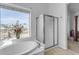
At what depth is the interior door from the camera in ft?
4.69

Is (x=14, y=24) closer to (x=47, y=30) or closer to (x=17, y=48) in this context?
(x=17, y=48)

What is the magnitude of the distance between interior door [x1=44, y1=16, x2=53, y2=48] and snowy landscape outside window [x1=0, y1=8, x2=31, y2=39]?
0.24 metres

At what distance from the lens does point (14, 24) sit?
1.38 metres

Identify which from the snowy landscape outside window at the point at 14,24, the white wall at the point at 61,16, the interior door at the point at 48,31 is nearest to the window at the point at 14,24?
the snowy landscape outside window at the point at 14,24

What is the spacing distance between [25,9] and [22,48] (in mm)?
515

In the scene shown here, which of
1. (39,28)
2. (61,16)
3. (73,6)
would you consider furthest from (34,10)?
(73,6)

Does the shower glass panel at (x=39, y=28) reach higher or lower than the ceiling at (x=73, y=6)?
lower

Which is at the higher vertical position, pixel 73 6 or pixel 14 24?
pixel 73 6

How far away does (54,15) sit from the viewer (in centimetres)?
A: 143

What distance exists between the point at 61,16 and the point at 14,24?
0.63 metres

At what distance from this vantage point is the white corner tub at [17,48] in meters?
1.36

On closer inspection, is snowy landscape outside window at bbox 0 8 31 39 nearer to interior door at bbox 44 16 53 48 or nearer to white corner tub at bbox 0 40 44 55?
white corner tub at bbox 0 40 44 55

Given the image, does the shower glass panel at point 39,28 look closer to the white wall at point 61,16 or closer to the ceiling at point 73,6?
the white wall at point 61,16

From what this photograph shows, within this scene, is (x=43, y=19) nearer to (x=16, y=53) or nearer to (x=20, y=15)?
(x=20, y=15)
